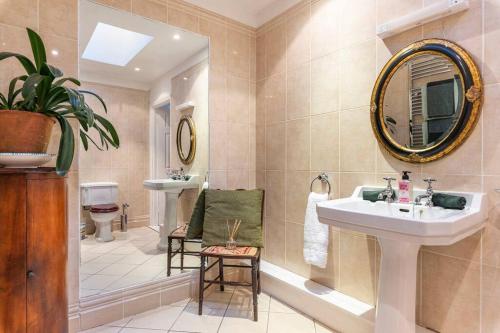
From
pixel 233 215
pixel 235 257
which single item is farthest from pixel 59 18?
pixel 235 257

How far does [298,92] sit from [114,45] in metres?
1.50

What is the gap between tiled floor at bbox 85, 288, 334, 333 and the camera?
1895mm

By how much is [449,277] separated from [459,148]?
704 mm

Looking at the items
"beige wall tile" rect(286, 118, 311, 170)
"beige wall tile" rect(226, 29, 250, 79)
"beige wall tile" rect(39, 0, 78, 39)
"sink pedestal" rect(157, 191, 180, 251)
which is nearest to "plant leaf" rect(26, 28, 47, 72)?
"beige wall tile" rect(39, 0, 78, 39)

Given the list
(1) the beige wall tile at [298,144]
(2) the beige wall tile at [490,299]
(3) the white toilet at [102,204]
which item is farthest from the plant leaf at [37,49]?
(2) the beige wall tile at [490,299]

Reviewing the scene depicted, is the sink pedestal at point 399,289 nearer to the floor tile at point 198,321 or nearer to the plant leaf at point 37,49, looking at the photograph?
the floor tile at point 198,321

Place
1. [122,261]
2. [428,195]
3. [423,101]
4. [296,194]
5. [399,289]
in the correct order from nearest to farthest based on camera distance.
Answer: [399,289], [428,195], [423,101], [122,261], [296,194]

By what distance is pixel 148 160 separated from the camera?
7.45 feet

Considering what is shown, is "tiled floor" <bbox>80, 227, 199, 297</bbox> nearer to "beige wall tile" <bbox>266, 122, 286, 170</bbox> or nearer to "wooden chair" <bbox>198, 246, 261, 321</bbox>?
"wooden chair" <bbox>198, 246, 261, 321</bbox>

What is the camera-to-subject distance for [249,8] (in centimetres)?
257

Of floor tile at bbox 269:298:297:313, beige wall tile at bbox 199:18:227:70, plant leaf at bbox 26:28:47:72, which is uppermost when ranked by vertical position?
beige wall tile at bbox 199:18:227:70

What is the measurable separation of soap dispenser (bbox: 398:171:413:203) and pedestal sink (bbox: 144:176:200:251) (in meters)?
1.68

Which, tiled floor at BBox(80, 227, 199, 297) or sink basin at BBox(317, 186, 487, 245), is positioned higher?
sink basin at BBox(317, 186, 487, 245)

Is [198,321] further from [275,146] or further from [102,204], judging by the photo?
[275,146]
